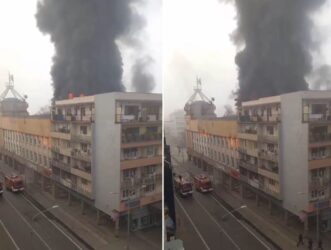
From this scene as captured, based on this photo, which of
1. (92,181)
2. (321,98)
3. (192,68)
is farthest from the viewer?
(192,68)

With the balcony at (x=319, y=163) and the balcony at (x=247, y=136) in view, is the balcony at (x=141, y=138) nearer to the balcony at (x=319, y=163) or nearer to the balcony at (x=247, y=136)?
the balcony at (x=247, y=136)

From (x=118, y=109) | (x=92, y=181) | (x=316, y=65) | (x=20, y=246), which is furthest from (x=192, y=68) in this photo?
(x=20, y=246)

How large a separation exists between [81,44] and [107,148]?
69 centimetres

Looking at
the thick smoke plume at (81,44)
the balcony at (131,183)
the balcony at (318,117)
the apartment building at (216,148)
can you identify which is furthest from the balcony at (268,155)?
the thick smoke plume at (81,44)

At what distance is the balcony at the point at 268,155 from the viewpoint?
2127 mm

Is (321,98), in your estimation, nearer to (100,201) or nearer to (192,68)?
(192,68)

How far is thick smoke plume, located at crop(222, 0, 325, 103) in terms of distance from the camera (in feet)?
6.93

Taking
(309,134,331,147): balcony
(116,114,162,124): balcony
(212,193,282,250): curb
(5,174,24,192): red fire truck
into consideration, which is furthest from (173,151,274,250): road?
(5,174,24,192): red fire truck

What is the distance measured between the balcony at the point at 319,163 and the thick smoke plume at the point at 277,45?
0.45 metres

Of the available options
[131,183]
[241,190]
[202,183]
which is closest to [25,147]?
[131,183]

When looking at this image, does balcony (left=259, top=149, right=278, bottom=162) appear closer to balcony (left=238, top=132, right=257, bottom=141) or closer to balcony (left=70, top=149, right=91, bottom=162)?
balcony (left=238, top=132, right=257, bottom=141)

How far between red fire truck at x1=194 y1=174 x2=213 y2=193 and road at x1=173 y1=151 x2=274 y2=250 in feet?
0.12

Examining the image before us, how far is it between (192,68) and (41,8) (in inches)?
41.7

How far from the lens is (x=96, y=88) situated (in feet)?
7.23
